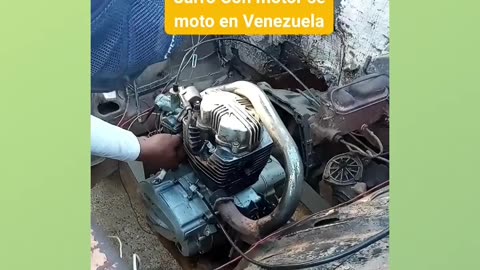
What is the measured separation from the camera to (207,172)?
4.31ft

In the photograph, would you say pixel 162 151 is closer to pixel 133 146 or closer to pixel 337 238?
pixel 133 146

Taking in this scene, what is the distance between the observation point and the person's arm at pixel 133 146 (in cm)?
118

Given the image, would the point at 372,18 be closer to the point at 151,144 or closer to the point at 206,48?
the point at 206,48

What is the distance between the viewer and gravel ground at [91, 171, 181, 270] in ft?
4.03

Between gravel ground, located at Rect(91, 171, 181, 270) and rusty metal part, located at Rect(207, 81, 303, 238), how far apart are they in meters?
0.21

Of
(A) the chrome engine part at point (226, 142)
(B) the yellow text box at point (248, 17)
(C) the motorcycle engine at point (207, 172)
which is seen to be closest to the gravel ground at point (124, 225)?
(C) the motorcycle engine at point (207, 172)

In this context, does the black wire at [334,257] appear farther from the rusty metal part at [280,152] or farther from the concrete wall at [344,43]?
the concrete wall at [344,43]

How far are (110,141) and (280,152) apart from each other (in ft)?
1.09

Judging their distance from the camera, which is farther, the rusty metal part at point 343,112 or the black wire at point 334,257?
the rusty metal part at point 343,112

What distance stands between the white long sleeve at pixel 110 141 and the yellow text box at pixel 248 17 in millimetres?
217

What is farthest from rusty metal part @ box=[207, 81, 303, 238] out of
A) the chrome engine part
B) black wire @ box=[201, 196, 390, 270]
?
black wire @ box=[201, 196, 390, 270]

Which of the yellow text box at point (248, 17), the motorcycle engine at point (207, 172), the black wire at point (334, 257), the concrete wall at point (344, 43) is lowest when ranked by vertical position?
the black wire at point (334, 257)

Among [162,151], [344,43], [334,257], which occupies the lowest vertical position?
[334,257]

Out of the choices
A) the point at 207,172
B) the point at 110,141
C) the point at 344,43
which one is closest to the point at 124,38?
the point at 110,141
